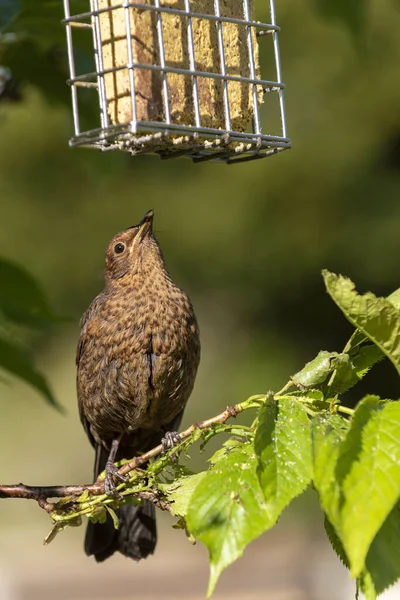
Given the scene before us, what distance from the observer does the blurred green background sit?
12688mm

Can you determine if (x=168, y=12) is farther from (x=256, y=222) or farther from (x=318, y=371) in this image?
(x=256, y=222)

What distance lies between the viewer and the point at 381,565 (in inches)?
71.7

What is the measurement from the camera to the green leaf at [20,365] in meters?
2.79

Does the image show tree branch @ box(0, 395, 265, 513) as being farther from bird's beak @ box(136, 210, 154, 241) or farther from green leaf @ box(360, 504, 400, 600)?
bird's beak @ box(136, 210, 154, 241)

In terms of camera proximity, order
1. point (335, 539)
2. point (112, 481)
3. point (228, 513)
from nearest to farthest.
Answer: point (228, 513), point (335, 539), point (112, 481)

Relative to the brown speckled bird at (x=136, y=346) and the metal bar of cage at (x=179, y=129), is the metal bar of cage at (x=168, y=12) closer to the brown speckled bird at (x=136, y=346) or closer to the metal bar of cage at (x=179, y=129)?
the metal bar of cage at (x=179, y=129)

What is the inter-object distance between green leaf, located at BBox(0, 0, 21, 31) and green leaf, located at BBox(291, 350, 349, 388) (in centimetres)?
150

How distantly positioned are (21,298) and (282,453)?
4.67ft

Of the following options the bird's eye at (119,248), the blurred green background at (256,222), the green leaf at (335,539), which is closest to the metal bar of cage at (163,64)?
the bird's eye at (119,248)

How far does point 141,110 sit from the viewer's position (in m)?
3.04

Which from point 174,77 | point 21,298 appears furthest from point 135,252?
point 21,298

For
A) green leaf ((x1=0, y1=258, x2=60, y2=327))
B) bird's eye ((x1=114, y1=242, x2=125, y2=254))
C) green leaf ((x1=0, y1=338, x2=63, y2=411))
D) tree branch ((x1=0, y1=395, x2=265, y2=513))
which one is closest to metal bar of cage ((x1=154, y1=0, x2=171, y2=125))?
green leaf ((x1=0, y1=258, x2=60, y2=327))

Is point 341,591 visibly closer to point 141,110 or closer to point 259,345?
point 259,345

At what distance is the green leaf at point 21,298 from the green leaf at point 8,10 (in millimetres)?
724
